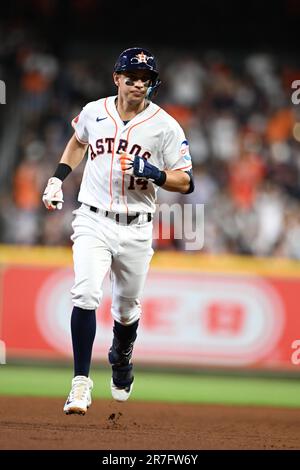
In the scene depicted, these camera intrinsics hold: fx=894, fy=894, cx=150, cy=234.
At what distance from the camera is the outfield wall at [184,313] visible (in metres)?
9.81

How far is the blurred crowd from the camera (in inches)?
463

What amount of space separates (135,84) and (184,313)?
4.68m

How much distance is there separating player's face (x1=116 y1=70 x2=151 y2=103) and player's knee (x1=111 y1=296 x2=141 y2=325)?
133 centimetres

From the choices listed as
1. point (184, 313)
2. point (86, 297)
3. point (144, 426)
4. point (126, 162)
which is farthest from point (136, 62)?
point (184, 313)

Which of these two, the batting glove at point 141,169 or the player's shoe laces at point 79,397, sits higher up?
the batting glove at point 141,169

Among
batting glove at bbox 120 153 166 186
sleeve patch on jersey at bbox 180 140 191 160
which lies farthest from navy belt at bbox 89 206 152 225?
sleeve patch on jersey at bbox 180 140 191 160

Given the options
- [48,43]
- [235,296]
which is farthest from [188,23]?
[235,296]

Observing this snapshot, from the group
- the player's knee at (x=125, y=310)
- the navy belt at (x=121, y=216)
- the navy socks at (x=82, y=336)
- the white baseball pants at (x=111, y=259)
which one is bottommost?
the navy socks at (x=82, y=336)

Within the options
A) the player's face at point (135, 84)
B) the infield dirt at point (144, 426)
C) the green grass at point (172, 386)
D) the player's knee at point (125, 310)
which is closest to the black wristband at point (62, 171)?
the player's face at point (135, 84)

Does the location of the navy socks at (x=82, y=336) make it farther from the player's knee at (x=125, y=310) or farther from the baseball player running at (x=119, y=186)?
the player's knee at (x=125, y=310)

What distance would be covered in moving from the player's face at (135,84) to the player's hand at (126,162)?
0.42m

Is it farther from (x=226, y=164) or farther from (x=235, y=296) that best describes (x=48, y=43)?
(x=235, y=296)

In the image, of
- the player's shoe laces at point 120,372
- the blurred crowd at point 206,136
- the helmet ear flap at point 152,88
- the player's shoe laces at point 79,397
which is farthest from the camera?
the blurred crowd at point 206,136

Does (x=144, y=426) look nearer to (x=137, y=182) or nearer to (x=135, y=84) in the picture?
(x=137, y=182)
